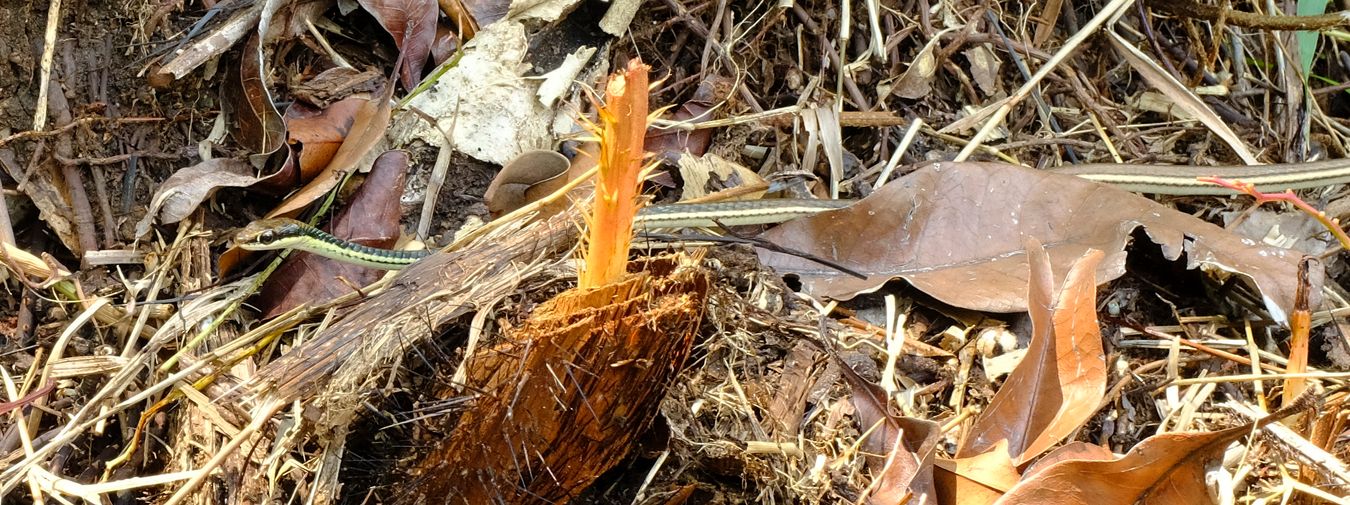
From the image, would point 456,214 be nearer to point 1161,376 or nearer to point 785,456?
point 785,456

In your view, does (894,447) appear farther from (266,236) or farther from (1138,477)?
(266,236)

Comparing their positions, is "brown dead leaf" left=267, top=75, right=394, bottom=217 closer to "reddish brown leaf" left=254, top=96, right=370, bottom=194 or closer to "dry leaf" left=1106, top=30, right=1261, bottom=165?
"reddish brown leaf" left=254, top=96, right=370, bottom=194

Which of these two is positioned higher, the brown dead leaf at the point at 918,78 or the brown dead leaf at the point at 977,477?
the brown dead leaf at the point at 918,78

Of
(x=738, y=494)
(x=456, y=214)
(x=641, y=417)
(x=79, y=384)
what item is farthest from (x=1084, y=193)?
(x=79, y=384)

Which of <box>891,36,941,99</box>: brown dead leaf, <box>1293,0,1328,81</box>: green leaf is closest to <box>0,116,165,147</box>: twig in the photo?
<box>891,36,941,99</box>: brown dead leaf

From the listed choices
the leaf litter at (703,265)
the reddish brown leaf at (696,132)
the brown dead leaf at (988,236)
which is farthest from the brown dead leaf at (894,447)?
the reddish brown leaf at (696,132)

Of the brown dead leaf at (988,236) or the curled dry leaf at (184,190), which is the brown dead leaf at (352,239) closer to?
the curled dry leaf at (184,190)
